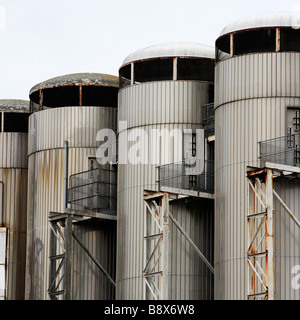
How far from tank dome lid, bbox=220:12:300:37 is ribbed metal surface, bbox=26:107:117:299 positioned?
13.6 meters

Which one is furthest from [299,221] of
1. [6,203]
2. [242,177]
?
[6,203]

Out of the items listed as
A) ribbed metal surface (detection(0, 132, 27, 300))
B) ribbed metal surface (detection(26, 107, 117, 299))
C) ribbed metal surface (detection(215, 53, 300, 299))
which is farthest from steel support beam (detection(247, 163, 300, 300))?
ribbed metal surface (detection(0, 132, 27, 300))

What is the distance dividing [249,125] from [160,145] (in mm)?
7308

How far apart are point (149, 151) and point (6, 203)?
48.6ft

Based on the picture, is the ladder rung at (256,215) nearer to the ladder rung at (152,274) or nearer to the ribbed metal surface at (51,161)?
the ladder rung at (152,274)

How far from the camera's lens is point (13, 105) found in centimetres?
9112

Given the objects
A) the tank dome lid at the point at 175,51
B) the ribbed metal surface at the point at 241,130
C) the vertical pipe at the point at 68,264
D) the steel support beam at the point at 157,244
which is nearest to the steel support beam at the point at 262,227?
the ribbed metal surface at the point at 241,130

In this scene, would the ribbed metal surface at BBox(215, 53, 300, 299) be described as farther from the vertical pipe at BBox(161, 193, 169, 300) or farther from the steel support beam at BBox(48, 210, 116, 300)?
the steel support beam at BBox(48, 210, 116, 300)

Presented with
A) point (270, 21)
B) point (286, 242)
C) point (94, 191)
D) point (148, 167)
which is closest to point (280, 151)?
point (286, 242)

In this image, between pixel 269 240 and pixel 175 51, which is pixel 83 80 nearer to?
pixel 175 51

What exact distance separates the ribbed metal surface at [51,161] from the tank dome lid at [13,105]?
5417mm

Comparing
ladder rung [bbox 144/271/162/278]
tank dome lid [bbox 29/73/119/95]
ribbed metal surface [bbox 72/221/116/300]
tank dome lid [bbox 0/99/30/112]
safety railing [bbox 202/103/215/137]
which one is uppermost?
tank dome lid [bbox 29/73/119/95]

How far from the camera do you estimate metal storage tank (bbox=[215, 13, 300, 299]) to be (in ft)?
232

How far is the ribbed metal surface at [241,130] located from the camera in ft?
235
